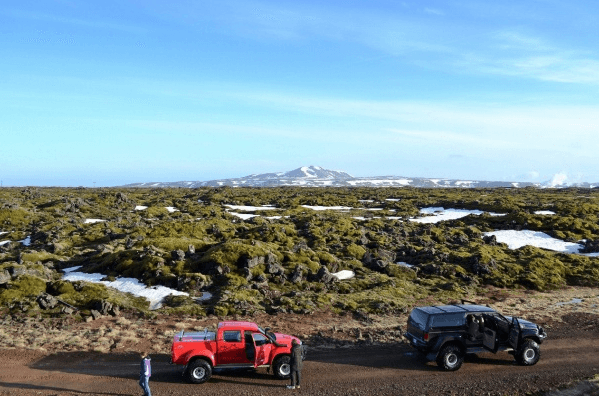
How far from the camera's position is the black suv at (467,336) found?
2078 centimetres

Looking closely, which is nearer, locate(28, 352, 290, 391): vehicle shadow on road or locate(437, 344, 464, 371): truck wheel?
locate(28, 352, 290, 391): vehicle shadow on road

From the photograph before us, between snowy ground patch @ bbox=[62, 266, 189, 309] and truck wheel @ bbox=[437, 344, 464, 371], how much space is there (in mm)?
18767

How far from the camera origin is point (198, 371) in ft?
62.8

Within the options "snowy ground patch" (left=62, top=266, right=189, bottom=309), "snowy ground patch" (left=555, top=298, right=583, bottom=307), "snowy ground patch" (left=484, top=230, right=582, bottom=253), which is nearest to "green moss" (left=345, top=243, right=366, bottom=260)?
"snowy ground patch" (left=555, top=298, right=583, bottom=307)

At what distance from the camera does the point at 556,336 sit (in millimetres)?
26031

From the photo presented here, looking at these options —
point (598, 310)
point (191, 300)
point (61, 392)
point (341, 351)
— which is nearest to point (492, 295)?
point (598, 310)

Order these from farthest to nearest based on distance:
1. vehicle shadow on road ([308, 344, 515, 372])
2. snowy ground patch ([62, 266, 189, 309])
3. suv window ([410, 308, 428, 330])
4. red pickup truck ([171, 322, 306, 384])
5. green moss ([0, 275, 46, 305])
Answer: snowy ground patch ([62, 266, 189, 309]) < green moss ([0, 275, 46, 305]) < vehicle shadow on road ([308, 344, 515, 372]) < suv window ([410, 308, 428, 330]) < red pickup truck ([171, 322, 306, 384])

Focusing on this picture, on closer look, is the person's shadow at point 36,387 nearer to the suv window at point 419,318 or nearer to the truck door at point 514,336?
the suv window at point 419,318

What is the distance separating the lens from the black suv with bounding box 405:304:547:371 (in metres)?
20.8

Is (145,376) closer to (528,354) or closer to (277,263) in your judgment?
(528,354)

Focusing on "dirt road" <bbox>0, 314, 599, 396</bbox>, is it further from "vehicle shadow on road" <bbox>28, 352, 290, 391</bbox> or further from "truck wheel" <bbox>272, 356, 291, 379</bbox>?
"truck wheel" <bbox>272, 356, 291, 379</bbox>

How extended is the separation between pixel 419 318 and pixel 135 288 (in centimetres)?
2145

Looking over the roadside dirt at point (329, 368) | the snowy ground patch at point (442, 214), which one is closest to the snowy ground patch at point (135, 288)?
the roadside dirt at point (329, 368)

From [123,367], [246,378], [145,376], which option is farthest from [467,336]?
[123,367]
